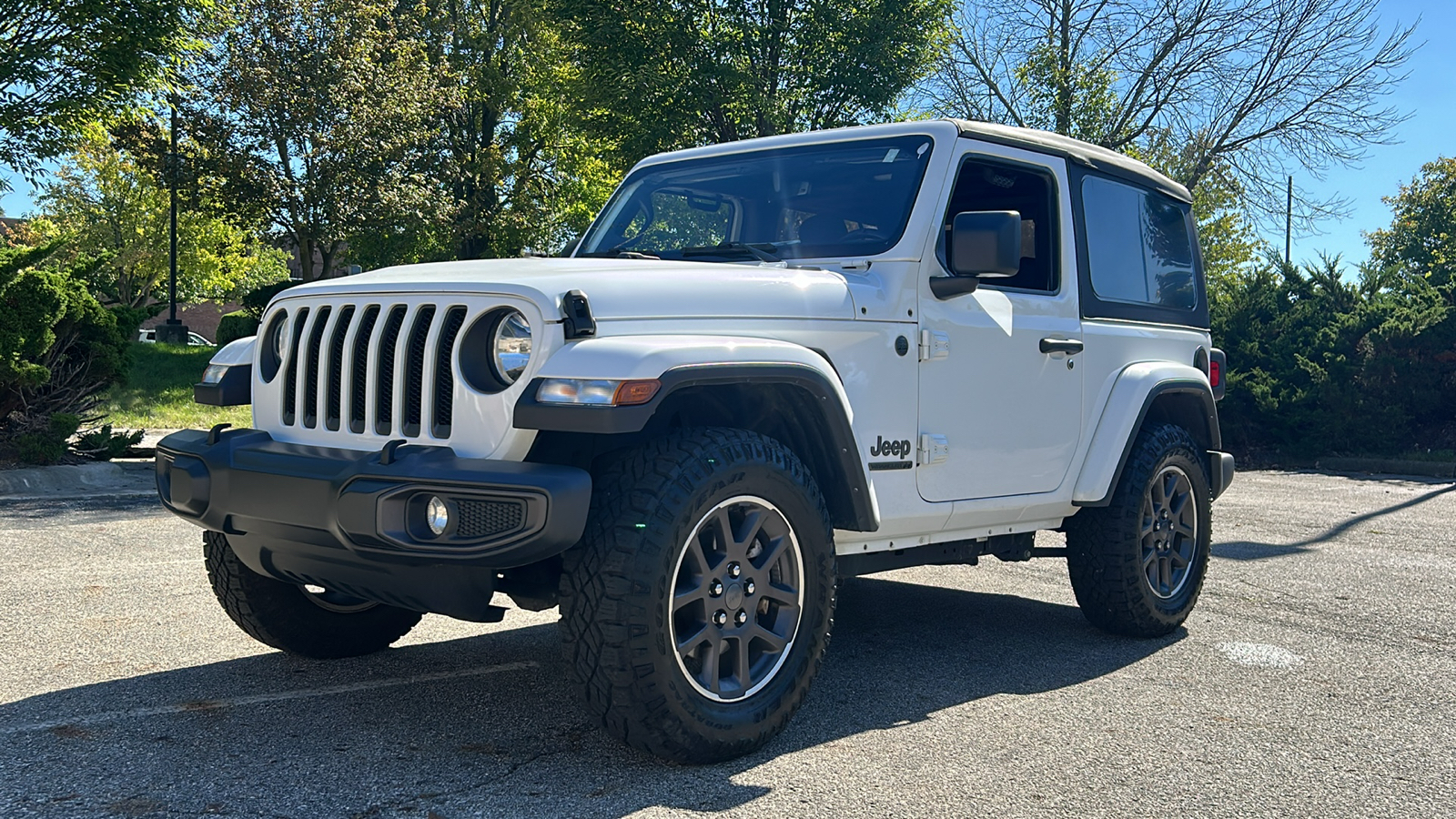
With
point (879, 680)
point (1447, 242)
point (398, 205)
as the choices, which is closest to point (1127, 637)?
point (879, 680)

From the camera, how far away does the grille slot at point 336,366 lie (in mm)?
3859

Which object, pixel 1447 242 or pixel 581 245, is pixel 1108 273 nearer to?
pixel 581 245

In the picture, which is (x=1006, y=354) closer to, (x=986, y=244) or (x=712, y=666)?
(x=986, y=244)

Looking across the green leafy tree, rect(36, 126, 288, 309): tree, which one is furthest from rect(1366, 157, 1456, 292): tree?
rect(36, 126, 288, 309): tree

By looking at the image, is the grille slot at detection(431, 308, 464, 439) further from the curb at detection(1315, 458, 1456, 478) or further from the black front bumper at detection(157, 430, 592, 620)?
the curb at detection(1315, 458, 1456, 478)

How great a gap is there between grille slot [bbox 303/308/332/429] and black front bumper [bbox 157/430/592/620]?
0.42ft

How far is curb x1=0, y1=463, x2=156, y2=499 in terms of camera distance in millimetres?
10258

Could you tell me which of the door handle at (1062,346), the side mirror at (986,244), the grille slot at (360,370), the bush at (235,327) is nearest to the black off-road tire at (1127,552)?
the door handle at (1062,346)

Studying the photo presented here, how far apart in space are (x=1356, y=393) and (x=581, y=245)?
13801 mm

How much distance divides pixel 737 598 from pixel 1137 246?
322cm

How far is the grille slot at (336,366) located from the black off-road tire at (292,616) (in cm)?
91

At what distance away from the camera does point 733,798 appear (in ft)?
11.3

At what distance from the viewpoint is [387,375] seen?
375 cm

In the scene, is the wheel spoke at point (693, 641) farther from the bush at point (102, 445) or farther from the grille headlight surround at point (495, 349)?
the bush at point (102, 445)
